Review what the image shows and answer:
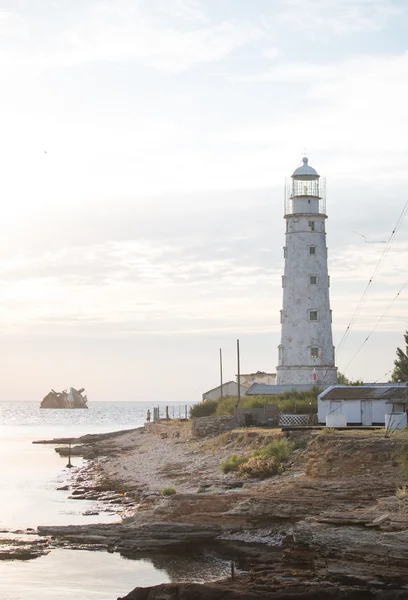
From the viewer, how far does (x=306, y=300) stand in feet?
232

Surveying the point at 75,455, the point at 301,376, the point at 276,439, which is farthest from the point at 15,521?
the point at 75,455

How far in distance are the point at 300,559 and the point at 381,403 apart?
2938 cm

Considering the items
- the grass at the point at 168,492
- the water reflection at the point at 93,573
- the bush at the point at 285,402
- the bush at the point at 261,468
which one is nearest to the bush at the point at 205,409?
the bush at the point at 285,402

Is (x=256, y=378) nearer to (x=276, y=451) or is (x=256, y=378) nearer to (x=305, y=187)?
(x=305, y=187)

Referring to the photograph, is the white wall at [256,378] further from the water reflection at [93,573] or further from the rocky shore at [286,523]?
the water reflection at [93,573]

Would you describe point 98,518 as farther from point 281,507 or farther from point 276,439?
point 276,439

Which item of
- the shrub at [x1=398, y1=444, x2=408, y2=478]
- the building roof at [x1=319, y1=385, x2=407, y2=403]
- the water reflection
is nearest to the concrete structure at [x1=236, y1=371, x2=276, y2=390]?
the building roof at [x1=319, y1=385, x2=407, y2=403]

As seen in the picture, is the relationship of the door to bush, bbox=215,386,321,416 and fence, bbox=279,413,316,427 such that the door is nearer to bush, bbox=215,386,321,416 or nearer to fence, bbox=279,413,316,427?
fence, bbox=279,413,316,427

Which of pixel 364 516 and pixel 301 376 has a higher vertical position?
pixel 301 376

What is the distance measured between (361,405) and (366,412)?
47 centimetres

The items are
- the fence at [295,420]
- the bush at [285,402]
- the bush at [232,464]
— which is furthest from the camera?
the bush at [285,402]

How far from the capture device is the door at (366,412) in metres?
54.8

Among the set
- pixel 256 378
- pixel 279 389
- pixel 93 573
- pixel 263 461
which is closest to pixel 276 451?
pixel 263 461

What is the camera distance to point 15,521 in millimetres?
38906
